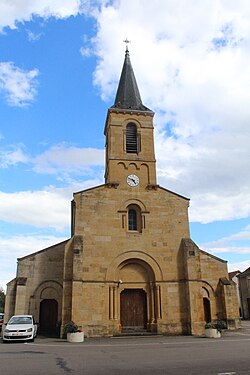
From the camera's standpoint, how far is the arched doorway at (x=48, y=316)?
995 inches

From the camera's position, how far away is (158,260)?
2431 cm

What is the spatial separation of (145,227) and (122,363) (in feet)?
47.4

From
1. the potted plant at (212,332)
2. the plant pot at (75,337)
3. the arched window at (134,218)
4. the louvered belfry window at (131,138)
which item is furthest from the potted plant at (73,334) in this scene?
the louvered belfry window at (131,138)

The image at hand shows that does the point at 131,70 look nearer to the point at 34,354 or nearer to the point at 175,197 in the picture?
the point at 175,197

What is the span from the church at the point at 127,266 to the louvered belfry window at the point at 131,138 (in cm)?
8

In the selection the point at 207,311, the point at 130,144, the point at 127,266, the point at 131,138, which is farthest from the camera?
the point at 131,138

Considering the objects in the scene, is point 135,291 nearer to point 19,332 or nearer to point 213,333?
point 213,333

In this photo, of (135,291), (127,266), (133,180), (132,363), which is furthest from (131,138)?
(132,363)

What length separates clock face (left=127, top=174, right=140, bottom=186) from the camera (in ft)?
86.2

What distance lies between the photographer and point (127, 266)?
961 inches

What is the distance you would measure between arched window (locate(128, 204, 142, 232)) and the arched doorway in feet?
25.9

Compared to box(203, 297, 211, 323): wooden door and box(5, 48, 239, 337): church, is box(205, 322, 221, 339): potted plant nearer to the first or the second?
box(5, 48, 239, 337): church

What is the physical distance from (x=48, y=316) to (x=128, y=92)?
19.1m

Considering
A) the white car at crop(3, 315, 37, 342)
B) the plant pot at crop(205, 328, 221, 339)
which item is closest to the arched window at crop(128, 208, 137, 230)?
the plant pot at crop(205, 328, 221, 339)
